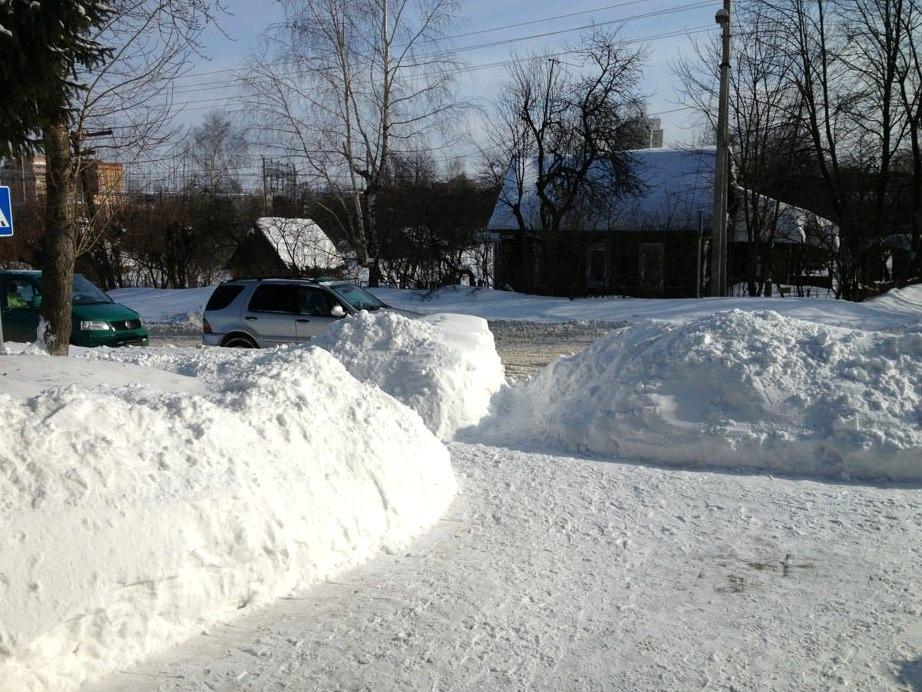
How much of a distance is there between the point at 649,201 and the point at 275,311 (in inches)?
775

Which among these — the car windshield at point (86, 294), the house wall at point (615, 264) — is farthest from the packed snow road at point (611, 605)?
the house wall at point (615, 264)

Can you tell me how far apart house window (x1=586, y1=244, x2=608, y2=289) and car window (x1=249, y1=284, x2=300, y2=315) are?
13957mm

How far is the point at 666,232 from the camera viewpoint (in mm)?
27375

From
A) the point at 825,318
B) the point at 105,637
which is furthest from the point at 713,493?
the point at 825,318

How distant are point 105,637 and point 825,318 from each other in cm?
1735

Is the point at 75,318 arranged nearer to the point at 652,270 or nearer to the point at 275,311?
the point at 275,311

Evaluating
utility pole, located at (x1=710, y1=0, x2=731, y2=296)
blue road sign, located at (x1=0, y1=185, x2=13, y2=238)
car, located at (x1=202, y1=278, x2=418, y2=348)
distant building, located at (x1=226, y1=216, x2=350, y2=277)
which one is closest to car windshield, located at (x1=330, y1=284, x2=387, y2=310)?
car, located at (x1=202, y1=278, x2=418, y2=348)

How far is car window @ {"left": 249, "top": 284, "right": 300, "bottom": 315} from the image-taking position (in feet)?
47.9

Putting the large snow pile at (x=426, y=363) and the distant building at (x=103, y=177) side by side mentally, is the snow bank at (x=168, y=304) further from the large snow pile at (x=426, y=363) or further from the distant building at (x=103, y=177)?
the large snow pile at (x=426, y=363)

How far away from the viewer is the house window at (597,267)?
26969mm

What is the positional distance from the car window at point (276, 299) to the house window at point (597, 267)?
14.0m

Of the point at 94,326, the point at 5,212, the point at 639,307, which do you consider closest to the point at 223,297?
the point at 94,326

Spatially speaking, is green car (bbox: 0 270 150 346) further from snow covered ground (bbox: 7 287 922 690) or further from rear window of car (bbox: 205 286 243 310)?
snow covered ground (bbox: 7 287 922 690)

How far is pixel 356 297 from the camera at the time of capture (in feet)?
49.3
